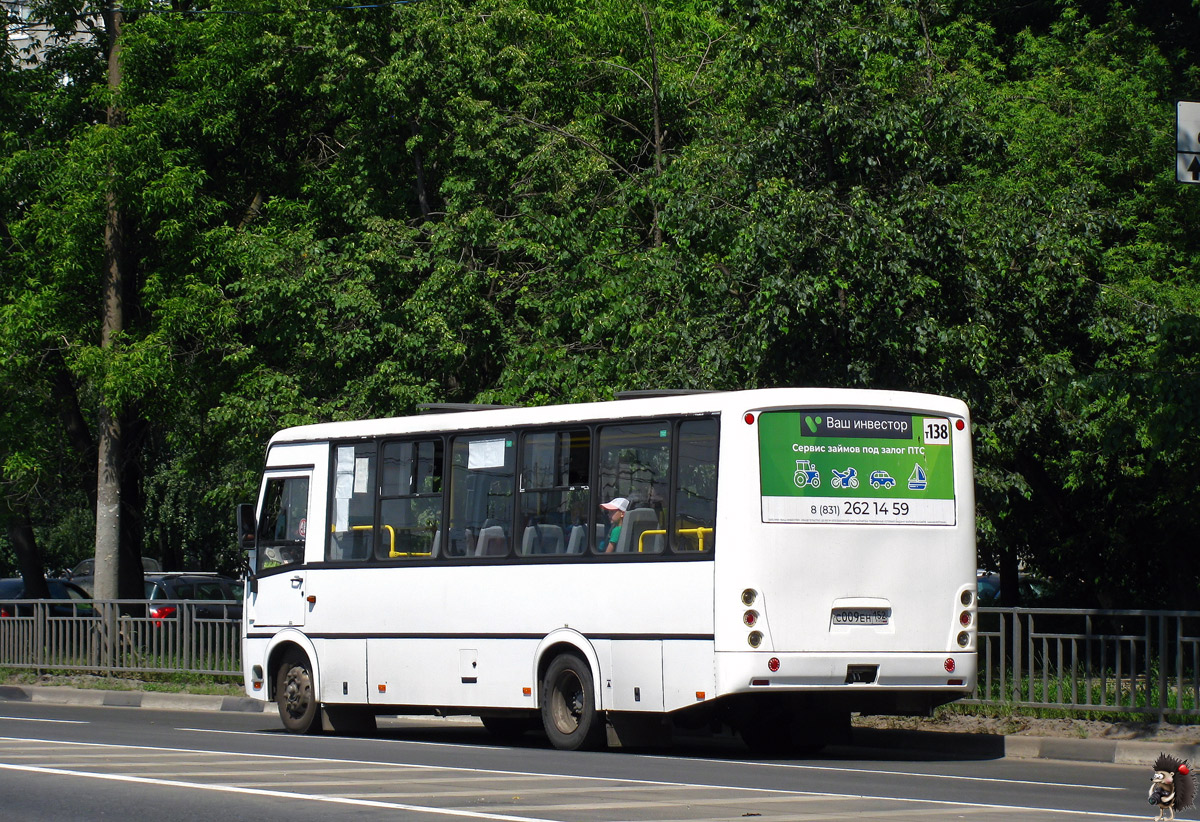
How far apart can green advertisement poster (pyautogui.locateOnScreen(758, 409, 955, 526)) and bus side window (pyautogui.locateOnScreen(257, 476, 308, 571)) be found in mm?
6032

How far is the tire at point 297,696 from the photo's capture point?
1678 cm

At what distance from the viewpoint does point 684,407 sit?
13.6m

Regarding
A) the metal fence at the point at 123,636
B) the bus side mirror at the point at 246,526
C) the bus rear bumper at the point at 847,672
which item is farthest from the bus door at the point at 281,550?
the bus rear bumper at the point at 847,672

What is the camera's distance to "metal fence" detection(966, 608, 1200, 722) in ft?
45.3

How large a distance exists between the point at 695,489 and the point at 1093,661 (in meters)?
3.99

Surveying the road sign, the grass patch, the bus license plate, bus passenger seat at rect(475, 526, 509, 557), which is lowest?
the grass patch

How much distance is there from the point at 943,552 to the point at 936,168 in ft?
18.7

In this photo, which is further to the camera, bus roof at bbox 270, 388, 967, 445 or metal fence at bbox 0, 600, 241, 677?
metal fence at bbox 0, 600, 241, 677

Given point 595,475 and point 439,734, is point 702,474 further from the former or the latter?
point 439,734

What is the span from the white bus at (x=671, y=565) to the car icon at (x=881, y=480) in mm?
15

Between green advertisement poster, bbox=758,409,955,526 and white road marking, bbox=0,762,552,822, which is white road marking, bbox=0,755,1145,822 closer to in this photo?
white road marking, bbox=0,762,552,822

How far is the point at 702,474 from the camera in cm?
1334

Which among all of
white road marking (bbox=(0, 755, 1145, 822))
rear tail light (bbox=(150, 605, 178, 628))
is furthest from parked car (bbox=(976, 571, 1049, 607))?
white road marking (bbox=(0, 755, 1145, 822))

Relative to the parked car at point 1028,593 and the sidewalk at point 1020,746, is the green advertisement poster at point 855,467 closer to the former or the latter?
the sidewalk at point 1020,746
